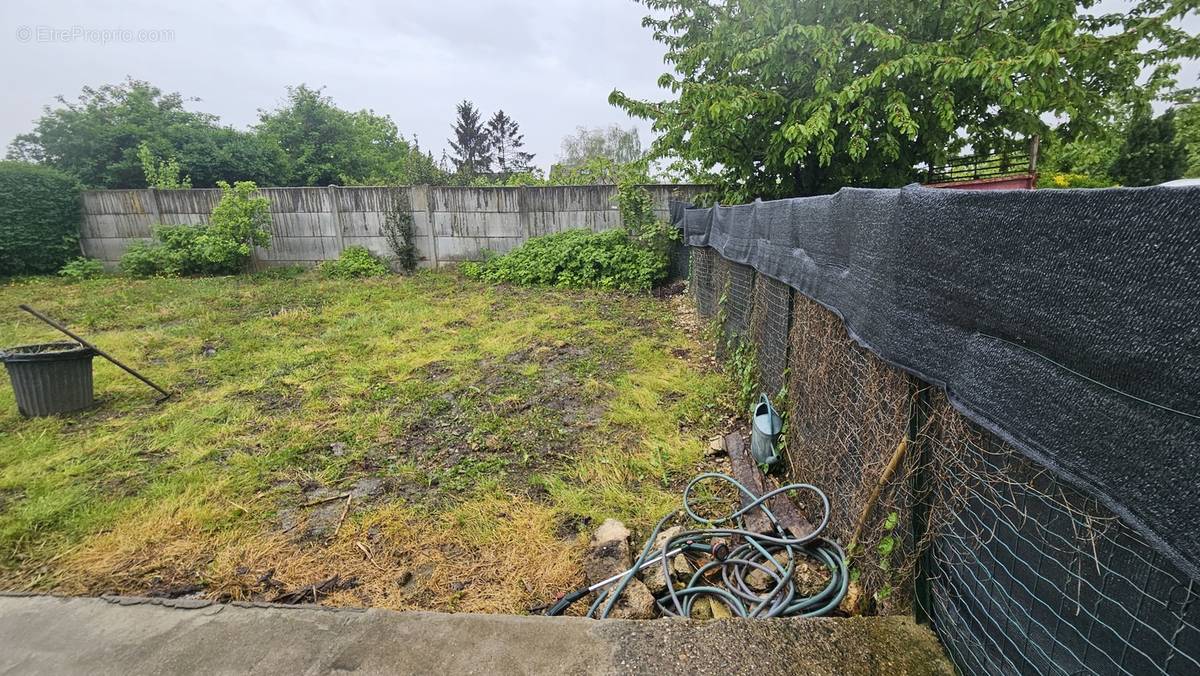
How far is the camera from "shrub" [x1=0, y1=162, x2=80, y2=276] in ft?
27.3

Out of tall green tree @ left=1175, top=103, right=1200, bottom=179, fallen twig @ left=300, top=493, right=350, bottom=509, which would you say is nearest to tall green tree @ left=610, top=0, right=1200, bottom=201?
fallen twig @ left=300, top=493, right=350, bottom=509

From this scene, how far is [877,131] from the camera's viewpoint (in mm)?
5254

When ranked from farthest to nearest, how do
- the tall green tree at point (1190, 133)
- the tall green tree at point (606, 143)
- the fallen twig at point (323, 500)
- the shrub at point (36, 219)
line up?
1. the tall green tree at point (606, 143)
2. the tall green tree at point (1190, 133)
3. the shrub at point (36, 219)
4. the fallen twig at point (323, 500)

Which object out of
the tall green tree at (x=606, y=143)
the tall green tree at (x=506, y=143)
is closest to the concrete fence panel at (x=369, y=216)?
the tall green tree at (x=606, y=143)

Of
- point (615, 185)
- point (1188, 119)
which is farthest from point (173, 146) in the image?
point (1188, 119)

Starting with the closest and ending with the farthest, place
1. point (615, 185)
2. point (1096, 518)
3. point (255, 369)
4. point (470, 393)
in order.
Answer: point (1096, 518) < point (470, 393) < point (255, 369) < point (615, 185)

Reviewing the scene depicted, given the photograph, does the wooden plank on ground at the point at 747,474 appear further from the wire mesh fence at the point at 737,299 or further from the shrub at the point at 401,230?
the shrub at the point at 401,230

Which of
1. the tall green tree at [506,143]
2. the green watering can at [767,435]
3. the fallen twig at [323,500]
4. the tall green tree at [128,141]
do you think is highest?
the tall green tree at [506,143]

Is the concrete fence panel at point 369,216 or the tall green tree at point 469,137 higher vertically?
the tall green tree at point 469,137

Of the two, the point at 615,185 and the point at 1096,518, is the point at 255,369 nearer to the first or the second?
the point at 1096,518

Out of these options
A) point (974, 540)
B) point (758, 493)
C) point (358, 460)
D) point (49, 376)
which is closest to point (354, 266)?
point (49, 376)

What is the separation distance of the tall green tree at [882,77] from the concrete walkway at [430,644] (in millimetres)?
4391

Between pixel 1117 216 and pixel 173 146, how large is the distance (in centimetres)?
1632

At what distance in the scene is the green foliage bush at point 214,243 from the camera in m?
8.36
